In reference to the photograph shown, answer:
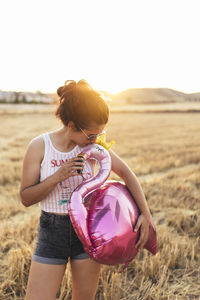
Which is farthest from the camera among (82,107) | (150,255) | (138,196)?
(150,255)

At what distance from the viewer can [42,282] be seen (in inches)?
57.7

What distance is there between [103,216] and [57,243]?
310 mm

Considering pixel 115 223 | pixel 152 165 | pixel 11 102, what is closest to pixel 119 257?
pixel 115 223

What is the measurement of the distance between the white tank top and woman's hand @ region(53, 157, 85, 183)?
0.10 metres

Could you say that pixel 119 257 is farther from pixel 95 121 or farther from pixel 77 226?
pixel 95 121

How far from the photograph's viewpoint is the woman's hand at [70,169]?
142 centimetres

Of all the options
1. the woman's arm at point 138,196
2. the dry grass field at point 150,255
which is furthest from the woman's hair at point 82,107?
the dry grass field at point 150,255

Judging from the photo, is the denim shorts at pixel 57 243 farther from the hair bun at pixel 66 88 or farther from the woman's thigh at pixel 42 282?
the hair bun at pixel 66 88

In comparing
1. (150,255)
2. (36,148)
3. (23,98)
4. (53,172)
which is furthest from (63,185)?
(23,98)

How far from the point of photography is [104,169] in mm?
1520

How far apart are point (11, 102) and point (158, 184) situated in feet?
201

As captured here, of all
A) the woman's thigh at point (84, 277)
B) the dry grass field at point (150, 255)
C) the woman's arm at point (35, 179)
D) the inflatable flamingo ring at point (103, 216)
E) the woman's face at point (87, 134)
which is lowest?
the dry grass field at point (150, 255)

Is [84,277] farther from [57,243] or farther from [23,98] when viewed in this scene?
[23,98]

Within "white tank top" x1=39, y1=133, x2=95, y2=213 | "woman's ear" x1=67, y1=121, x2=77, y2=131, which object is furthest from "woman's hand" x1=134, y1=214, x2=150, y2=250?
"woman's ear" x1=67, y1=121, x2=77, y2=131
